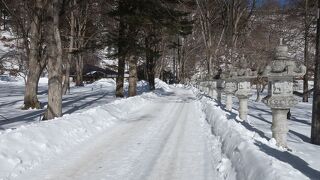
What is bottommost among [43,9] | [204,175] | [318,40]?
[204,175]

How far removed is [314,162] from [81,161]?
462cm

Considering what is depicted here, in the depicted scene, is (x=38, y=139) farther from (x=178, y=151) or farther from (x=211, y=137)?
(x=211, y=137)

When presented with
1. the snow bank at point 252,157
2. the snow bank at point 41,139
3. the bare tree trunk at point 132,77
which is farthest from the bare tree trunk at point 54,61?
the bare tree trunk at point 132,77

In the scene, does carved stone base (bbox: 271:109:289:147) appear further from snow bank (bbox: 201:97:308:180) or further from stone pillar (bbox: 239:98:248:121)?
stone pillar (bbox: 239:98:248:121)

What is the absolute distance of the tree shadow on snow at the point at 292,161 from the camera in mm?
5830

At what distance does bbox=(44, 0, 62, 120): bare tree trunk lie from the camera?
1413 centimetres

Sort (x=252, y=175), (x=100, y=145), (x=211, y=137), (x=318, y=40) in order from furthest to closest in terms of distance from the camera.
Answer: (x=318, y=40) → (x=211, y=137) → (x=100, y=145) → (x=252, y=175)

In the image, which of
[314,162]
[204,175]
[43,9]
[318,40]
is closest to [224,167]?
[204,175]

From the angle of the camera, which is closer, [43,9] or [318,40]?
[318,40]

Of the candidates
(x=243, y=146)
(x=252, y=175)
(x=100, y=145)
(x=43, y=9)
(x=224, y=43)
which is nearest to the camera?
(x=252, y=175)

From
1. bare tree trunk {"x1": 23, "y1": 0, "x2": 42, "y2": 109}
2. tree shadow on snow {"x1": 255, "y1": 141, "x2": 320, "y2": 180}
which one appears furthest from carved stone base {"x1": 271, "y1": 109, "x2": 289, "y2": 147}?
bare tree trunk {"x1": 23, "y1": 0, "x2": 42, "y2": 109}

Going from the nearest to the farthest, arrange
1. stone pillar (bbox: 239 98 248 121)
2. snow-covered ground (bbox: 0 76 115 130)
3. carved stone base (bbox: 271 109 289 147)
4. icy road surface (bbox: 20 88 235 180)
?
icy road surface (bbox: 20 88 235 180) → carved stone base (bbox: 271 109 289 147) → stone pillar (bbox: 239 98 248 121) → snow-covered ground (bbox: 0 76 115 130)

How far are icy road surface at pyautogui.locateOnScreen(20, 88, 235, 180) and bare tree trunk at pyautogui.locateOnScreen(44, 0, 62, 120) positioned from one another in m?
2.33

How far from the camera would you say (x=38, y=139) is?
31.3 ft
